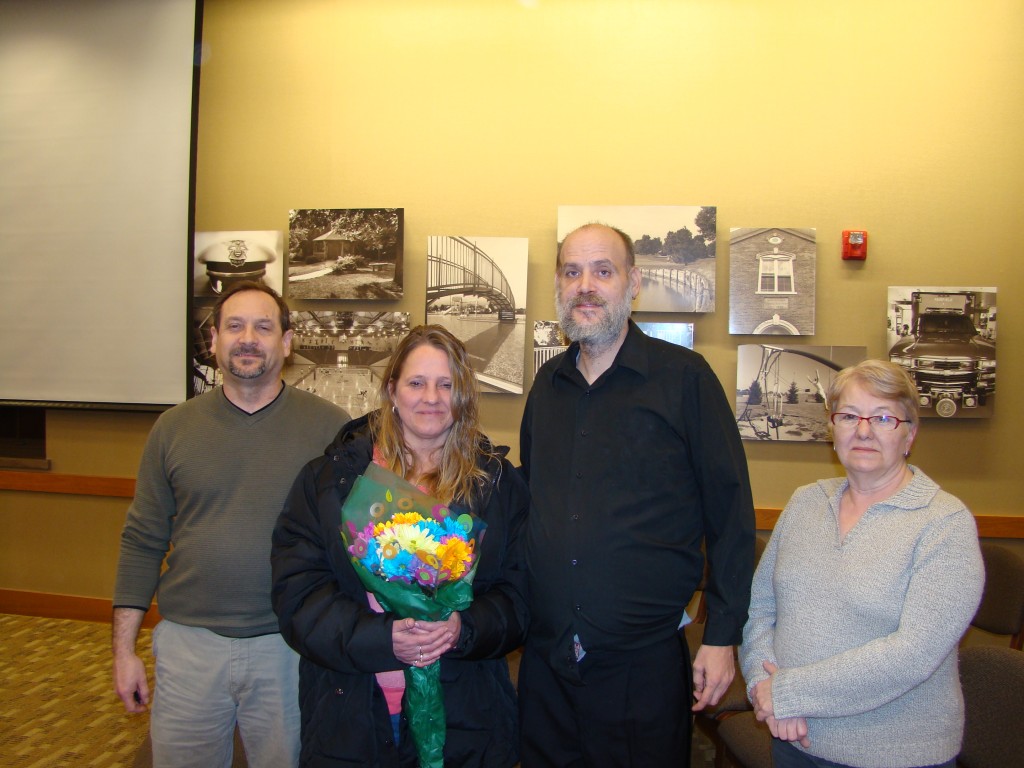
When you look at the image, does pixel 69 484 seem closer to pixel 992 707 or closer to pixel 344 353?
pixel 344 353

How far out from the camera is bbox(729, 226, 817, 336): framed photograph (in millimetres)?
3357

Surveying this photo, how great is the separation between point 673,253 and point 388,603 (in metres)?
2.49

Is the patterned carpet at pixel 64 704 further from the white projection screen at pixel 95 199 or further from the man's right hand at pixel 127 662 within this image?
the white projection screen at pixel 95 199

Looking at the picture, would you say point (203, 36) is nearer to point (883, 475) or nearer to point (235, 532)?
point (235, 532)

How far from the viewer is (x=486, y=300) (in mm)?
3566

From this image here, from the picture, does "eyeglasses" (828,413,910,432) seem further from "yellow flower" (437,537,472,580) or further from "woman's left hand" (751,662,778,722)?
"yellow flower" (437,537,472,580)

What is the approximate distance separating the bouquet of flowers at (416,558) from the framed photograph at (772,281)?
2.30 meters

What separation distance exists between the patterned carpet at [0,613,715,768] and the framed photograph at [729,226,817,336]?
6.46 feet

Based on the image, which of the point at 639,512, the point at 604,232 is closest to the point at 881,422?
the point at 639,512

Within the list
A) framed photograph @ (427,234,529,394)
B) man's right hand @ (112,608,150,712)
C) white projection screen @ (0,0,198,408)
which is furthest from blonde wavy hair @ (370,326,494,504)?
white projection screen @ (0,0,198,408)

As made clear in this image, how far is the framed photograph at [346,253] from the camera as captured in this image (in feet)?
11.9

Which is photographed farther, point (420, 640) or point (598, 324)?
point (598, 324)

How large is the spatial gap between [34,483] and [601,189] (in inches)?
150

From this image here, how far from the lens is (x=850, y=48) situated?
3.37 m
